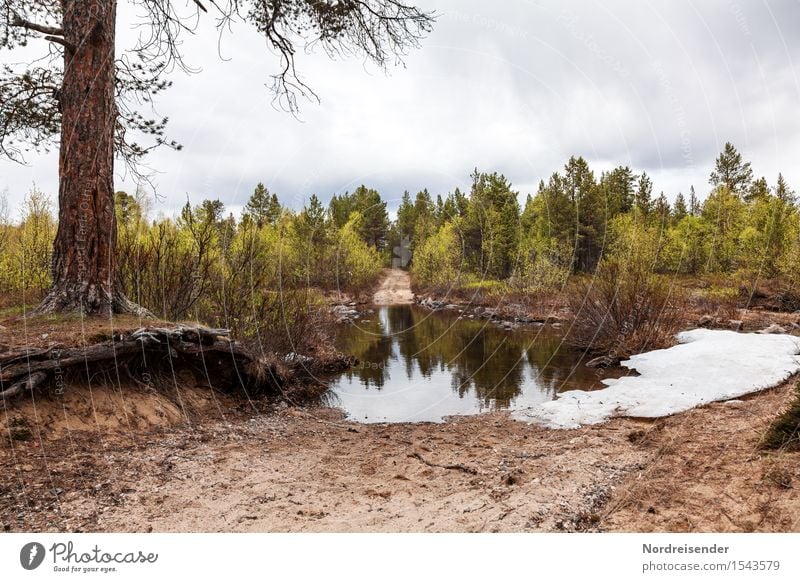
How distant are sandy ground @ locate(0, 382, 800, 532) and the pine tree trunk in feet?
4.98

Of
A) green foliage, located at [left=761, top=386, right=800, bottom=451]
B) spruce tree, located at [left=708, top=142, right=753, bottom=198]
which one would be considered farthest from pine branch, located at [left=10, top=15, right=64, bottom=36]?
spruce tree, located at [left=708, top=142, right=753, bottom=198]

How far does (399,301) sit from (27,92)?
105 ft

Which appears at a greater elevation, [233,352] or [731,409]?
[233,352]

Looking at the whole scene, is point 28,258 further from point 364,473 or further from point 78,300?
point 364,473

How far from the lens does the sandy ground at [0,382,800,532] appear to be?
3.08 metres

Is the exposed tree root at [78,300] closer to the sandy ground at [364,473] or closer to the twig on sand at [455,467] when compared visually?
the sandy ground at [364,473]

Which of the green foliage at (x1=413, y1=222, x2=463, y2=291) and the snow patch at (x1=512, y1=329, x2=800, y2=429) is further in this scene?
the green foliage at (x1=413, y1=222, x2=463, y2=291)

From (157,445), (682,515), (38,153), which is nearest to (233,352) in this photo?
(157,445)

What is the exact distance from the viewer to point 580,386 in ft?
31.2

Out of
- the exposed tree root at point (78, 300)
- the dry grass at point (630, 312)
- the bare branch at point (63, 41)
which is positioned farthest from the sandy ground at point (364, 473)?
the dry grass at point (630, 312)

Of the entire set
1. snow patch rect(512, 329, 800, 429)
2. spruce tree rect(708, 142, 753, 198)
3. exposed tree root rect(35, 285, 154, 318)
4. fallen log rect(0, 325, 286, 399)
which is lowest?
snow patch rect(512, 329, 800, 429)

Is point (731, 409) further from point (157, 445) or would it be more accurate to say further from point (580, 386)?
point (157, 445)

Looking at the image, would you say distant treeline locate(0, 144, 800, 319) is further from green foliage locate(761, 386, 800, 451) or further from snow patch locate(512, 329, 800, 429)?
green foliage locate(761, 386, 800, 451)

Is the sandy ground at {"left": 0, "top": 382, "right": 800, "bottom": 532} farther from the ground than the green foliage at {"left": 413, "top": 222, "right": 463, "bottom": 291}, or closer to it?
closer to it
